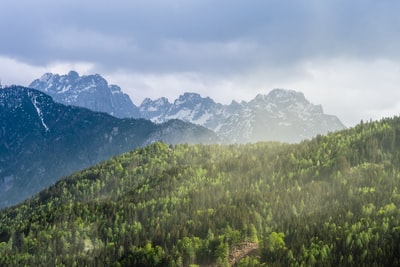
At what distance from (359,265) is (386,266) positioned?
1066 centimetres

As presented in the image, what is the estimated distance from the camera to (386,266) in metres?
199

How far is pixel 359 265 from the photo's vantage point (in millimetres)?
199875
